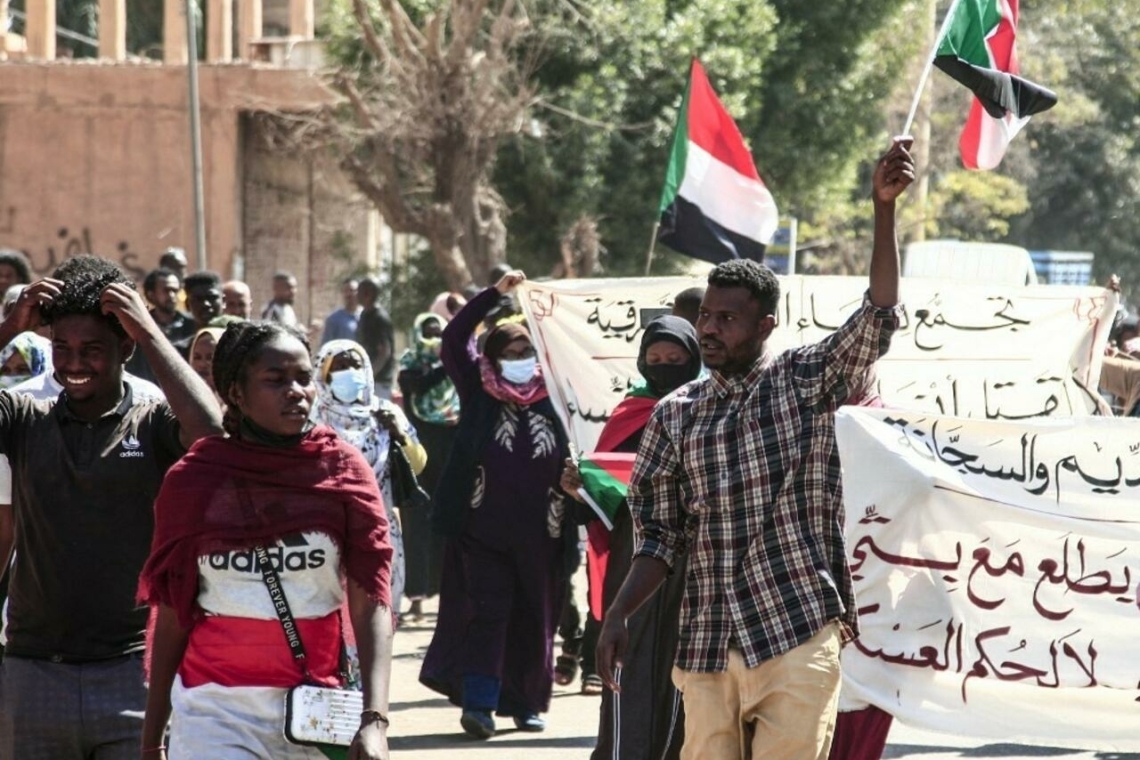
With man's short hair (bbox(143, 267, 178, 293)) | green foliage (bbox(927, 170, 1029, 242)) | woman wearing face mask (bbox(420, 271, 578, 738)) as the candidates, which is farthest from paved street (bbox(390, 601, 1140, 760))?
green foliage (bbox(927, 170, 1029, 242))

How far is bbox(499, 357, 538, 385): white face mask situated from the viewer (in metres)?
8.87

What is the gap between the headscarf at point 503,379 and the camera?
8836 millimetres

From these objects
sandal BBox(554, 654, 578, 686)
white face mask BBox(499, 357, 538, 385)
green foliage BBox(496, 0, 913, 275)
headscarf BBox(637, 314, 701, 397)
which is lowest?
sandal BBox(554, 654, 578, 686)

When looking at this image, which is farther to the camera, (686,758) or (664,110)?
(664,110)

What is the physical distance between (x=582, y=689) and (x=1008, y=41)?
3.82m

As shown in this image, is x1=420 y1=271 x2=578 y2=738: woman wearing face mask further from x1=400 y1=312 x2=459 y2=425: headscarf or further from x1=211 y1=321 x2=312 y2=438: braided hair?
x1=211 y1=321 x2=312 y2=438: braided hair

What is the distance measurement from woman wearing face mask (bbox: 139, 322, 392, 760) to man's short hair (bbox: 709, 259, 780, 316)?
124 centimetres

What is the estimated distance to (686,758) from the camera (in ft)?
16.9

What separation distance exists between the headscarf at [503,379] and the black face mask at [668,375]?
174 cm

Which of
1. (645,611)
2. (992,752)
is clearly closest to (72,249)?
(992,752)

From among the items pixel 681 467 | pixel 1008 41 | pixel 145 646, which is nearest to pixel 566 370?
pixel 1008 41

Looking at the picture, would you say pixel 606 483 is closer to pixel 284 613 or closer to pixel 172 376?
pixel 172 376

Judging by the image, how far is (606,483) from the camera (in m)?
7.19

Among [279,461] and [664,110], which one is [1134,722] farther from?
[664,110]
